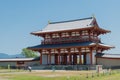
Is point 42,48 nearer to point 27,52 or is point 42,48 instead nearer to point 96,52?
point 96,52

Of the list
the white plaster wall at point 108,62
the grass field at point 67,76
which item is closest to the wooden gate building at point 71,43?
the white plaster wall at point 108,62

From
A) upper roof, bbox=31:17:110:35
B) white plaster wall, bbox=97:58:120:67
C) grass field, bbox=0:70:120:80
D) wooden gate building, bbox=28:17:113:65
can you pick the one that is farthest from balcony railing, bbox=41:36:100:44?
grass field, bbox=0:70:120:80

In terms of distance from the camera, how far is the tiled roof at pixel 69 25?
206 feet

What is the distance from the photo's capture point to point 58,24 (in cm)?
6944

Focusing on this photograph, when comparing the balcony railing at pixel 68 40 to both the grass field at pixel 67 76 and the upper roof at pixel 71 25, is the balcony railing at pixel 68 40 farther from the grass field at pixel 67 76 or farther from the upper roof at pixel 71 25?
the grass field at pixel 67 76

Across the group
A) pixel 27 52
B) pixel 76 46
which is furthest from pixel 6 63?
pixel 27 52

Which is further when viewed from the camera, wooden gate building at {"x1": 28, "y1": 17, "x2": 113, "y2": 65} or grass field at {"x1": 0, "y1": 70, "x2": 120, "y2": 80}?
wooden gate building at {"x1": 28, "y1": 17, "x2": 113, "y2": 65}

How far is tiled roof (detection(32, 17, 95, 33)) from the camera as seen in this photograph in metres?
62.8

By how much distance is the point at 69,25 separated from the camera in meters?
66.1

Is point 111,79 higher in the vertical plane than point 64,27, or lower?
lower

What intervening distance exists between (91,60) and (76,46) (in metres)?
4.33

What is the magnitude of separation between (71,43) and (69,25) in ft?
20.7

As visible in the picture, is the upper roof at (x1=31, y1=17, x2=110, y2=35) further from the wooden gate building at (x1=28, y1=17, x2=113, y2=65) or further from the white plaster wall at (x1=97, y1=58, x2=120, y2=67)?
the white plaster wall at (x1=97, y1=58, x2=120, y2=67)

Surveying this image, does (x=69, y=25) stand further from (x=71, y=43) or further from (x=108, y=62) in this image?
(x=108, y=62)
